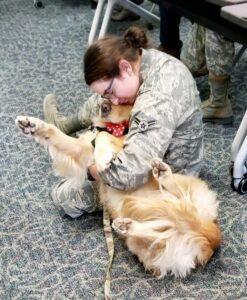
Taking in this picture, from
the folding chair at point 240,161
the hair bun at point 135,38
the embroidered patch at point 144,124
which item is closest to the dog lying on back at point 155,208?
the embroidered patch at point 144,124

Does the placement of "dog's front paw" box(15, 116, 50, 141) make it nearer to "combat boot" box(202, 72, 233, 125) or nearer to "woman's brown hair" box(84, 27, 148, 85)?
"woman's brown hair" box(84, 27, 148, 85)

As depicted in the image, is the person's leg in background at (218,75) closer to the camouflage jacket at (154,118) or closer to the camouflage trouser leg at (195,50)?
the camouflage trouser leg at (195,50)

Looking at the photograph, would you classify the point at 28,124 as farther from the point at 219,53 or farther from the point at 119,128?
the point at 219,53

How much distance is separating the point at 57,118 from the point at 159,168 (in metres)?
1.12

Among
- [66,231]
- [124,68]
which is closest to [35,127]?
[124,68]

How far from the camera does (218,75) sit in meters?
2.51

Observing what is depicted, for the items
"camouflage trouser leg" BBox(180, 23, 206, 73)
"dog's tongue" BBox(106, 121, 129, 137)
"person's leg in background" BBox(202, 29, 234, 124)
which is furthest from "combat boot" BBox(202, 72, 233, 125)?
"dog's tongue" BBox(106, 121, 129, 137)

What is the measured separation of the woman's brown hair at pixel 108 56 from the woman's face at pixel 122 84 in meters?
0.02

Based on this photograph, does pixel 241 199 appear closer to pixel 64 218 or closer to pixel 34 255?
pixel 64 218

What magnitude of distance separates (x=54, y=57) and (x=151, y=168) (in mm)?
2213

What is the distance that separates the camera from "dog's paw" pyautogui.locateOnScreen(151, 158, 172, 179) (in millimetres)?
1596

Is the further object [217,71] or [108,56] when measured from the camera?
[217,71]

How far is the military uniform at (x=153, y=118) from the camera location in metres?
1.60

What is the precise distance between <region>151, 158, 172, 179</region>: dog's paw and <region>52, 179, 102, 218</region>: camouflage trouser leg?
1.36 ft
